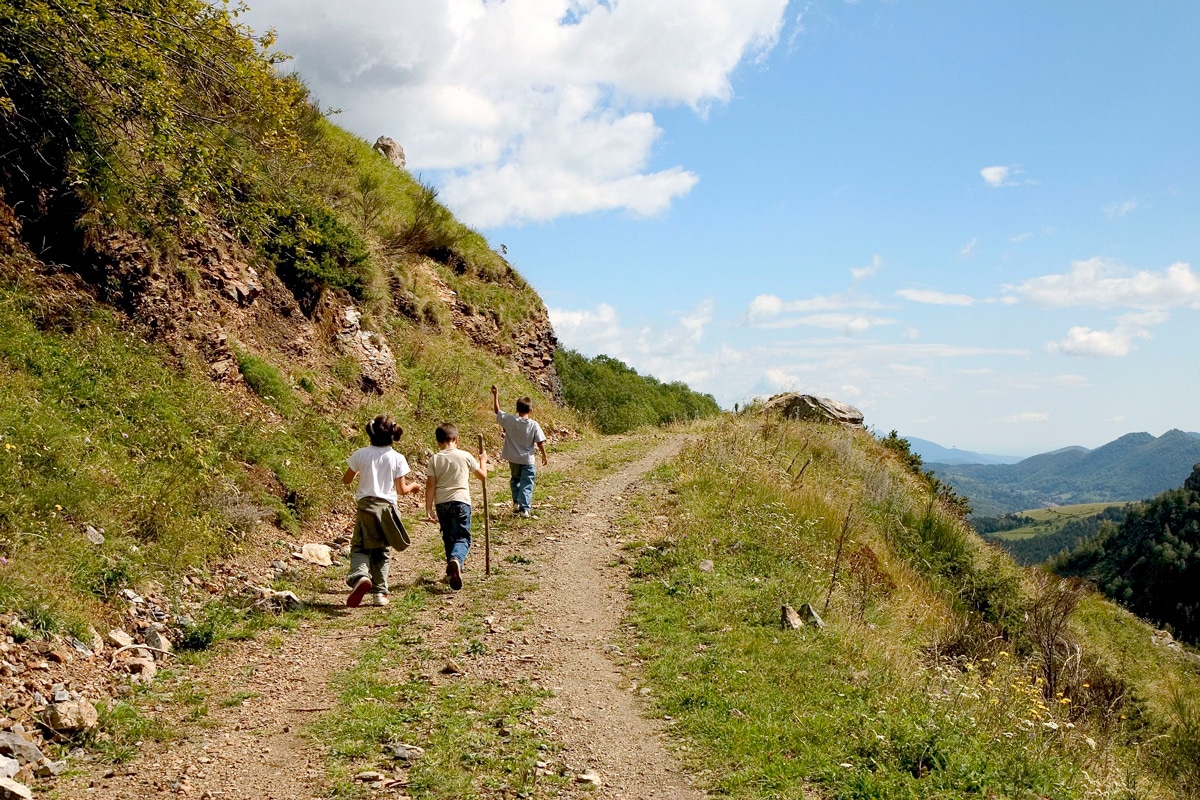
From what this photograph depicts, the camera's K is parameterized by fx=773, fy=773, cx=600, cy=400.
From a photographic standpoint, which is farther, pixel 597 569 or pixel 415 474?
pixel 415 474

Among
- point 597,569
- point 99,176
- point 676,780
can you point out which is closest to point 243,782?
point 676,780

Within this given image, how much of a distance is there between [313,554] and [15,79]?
23.4ft

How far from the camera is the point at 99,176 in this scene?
10656 millimetres

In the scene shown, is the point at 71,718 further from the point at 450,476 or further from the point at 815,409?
the point at 815,409

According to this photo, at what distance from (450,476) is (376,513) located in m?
1.20

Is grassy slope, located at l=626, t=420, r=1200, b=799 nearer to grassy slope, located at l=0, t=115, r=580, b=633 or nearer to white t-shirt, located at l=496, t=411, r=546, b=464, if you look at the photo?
white t-shirt, located at l=496, t=411, r=546, b=464

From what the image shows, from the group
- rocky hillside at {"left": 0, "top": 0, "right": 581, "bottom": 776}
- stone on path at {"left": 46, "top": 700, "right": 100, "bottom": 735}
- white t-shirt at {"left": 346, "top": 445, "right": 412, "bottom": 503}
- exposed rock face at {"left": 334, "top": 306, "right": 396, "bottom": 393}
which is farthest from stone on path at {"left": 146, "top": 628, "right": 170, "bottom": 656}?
exposed rock face at {"left": 334, "top": 306, "right": 396, "bottom": 393}

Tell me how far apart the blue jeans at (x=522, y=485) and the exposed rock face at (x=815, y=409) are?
17099mm

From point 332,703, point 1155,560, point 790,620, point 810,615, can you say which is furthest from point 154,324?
point 1155,560

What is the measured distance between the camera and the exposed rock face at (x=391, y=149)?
2994cm

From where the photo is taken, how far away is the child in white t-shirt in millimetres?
7941

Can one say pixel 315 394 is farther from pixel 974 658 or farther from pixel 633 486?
pixel 974 658

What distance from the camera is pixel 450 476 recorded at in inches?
352

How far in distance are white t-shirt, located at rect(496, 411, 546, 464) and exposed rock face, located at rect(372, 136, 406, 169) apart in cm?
2099
